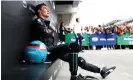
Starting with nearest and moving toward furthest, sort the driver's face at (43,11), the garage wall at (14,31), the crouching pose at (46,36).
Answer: the garage wall at (14,31), the crouching pose at (46,36), the driver's face at (43,11)

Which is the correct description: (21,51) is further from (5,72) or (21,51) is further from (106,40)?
(106,40)

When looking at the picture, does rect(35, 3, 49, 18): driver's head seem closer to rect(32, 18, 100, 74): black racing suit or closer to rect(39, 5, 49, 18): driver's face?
rect(39, 5, 49, 18): driver's face

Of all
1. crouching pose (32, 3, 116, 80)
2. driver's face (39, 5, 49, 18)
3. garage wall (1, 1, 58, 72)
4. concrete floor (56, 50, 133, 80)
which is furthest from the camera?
concrete floor (56, 50, 133, 80)

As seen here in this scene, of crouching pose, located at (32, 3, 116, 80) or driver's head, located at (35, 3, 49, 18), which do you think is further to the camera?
driver's head, located at (35, 3, 49, 18)

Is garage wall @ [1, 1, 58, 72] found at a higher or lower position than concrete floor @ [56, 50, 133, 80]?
higher

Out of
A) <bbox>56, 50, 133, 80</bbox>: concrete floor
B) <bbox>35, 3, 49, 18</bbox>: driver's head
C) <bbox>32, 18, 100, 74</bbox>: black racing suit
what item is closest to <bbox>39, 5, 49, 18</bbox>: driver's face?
<bbox>35, 3, 49, 18</bbox>: driver's head

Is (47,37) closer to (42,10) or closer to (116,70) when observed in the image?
(42,10)

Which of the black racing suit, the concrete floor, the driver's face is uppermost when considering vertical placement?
the driver's face

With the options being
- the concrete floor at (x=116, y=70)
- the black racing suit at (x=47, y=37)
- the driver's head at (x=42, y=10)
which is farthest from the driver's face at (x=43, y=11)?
the concrete floor at (x=116, y=70)

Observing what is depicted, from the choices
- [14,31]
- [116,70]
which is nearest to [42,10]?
[14,31]

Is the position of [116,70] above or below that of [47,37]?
below

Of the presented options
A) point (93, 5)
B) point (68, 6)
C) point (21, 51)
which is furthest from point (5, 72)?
point (93, 5)

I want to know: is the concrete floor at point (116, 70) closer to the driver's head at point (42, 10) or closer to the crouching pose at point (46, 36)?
the crouching pose at point (46, 36)

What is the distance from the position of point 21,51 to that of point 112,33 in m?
14.2
